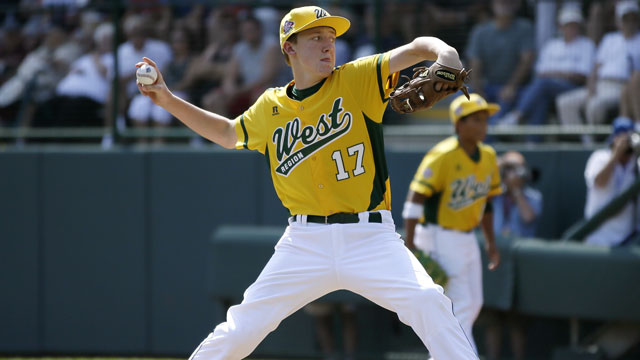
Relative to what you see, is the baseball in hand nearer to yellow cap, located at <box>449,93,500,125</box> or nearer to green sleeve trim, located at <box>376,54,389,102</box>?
green sleeve trim, located at <box>376,54,389,102</box>

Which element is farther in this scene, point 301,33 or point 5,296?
point 5,296

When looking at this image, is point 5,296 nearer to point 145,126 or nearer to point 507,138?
point 145,126

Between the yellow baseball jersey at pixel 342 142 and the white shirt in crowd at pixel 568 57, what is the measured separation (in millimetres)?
4221

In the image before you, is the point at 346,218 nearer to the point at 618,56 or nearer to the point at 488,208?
the point at 488,208

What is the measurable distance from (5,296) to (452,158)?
5.09 metres

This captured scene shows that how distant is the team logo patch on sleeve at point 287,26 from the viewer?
169 inches

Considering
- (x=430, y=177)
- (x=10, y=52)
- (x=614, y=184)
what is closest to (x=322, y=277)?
(x=430, y=177)

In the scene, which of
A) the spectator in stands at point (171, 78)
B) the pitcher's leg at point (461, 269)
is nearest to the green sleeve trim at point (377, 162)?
the pitcher's leg at point (461, 269)

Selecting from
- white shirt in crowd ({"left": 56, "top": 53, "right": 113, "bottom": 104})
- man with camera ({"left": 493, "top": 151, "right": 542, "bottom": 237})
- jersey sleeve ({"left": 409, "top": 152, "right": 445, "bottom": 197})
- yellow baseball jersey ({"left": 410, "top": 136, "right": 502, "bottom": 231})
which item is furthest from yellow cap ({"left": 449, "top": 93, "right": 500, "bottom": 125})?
white shirt in crowd ({"left": 56, "top": 53, "right": 113, "bottom": 104})

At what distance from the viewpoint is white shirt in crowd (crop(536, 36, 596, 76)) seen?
804 cm

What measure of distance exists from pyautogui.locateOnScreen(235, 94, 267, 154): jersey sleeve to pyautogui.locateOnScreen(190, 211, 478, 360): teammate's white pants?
57 centimetres

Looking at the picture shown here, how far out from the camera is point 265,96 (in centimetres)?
461

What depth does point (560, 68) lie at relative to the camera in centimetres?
810

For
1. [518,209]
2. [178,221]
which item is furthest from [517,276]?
[178,221]
